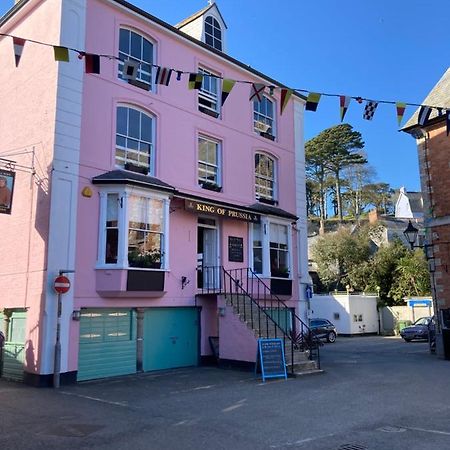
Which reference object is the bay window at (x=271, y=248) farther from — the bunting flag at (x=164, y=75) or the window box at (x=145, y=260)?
the bunting flag at (x=164, y=75)

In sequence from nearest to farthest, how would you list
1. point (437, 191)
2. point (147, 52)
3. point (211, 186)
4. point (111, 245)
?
point (111, 245) → point (147, 52) → point (211, 186) → point (437, 191)

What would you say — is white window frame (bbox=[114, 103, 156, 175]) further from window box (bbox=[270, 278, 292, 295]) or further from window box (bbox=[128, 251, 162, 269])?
window box (bbox=[270, 278, 292, 295])

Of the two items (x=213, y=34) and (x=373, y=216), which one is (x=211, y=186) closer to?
(x=213, y=34)

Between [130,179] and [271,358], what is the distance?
241 inches

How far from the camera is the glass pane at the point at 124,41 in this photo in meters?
15.2

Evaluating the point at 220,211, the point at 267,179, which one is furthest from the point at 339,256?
the point at 220,211

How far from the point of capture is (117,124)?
14.7 metres

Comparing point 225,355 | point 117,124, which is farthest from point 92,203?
point 225,355

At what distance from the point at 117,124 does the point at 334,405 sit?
9.76 meters

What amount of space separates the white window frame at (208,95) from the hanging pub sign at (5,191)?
7.00 m

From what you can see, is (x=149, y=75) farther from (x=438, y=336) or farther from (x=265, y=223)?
(x=438, y=336)

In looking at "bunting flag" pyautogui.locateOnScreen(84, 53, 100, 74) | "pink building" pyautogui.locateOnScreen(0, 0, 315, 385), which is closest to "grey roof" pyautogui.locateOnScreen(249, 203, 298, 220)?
"pink building" pyautogui.locateOnScreen(0, 0, 315, 385)

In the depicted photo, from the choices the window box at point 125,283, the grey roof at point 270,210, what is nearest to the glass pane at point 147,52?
the grey roof at point 270,210

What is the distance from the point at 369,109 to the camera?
12.4 metres
